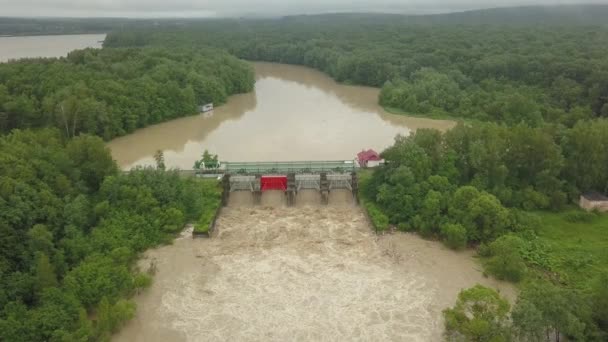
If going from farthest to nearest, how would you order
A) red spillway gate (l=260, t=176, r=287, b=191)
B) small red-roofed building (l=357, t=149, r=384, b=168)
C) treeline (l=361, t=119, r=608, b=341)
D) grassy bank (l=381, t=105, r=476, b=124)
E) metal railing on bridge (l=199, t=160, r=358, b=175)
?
grassy bank (l=381, t=105, r=476, b=124)
small red-roofed building (l=357, t=149, r=384, b=168)
metal railing on bridge (l=199, t=160, r=358, b=175)
red spillway gate (l=260, t=176, r=287, b=191)
treeline (l=361, t=119, r=608, b=341)

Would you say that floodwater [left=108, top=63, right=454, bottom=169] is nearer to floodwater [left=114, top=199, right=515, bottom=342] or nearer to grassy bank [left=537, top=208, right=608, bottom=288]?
floodwater [left=114, top=199, right=515, bottom=342]

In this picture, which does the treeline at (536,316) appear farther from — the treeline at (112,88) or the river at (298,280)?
the treeline at (112,88)

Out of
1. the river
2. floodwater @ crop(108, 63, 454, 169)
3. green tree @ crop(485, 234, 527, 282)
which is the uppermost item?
green tree @ crop(485, 234, 527, 282)

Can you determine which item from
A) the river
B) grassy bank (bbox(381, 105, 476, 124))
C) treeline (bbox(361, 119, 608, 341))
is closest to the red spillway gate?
the river

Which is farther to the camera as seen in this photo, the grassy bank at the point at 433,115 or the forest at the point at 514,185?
the grassy bank at the point at 433,115

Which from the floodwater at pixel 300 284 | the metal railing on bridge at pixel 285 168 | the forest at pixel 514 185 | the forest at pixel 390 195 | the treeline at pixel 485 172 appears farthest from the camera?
the metal railing on bridge at pixel 285 168

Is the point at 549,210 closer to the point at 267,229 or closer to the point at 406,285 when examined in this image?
the point at 406,285

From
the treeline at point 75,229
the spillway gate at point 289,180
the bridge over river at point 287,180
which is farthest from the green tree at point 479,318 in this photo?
the bridge over river at point 287,180
